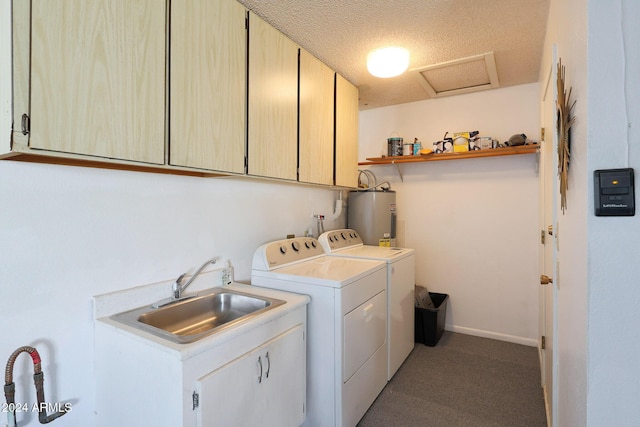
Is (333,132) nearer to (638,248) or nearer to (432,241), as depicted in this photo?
(432,241)

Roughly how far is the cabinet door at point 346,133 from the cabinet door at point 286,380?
1441 mm

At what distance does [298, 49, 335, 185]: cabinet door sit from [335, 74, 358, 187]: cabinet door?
115 millimetres

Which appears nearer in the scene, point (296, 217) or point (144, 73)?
point (144, 73)

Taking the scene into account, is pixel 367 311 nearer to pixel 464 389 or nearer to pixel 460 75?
pixel 464 389

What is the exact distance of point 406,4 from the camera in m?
1.74

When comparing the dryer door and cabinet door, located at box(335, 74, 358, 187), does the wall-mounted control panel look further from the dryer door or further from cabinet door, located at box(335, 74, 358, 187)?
cabinet door, located at box(335, 74, 358, 187)

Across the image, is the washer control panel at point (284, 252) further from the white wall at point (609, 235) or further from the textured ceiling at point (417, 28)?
the white wall at point (609, 235)

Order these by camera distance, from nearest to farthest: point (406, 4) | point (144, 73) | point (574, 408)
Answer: point (574, 408) < point (144, 73) < point (406, 4)

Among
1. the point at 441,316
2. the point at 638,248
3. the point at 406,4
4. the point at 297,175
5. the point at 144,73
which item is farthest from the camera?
the point at 441,316

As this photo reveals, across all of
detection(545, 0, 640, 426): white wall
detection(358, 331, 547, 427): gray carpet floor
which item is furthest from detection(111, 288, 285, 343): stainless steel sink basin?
detection(545, 0, 640, 426): white wall

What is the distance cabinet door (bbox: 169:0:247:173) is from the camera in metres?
1.37

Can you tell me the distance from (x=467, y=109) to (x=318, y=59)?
5.60ft

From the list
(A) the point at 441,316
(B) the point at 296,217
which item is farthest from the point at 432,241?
(B) the point at 296,217

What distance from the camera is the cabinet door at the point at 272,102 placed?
5.82ft
